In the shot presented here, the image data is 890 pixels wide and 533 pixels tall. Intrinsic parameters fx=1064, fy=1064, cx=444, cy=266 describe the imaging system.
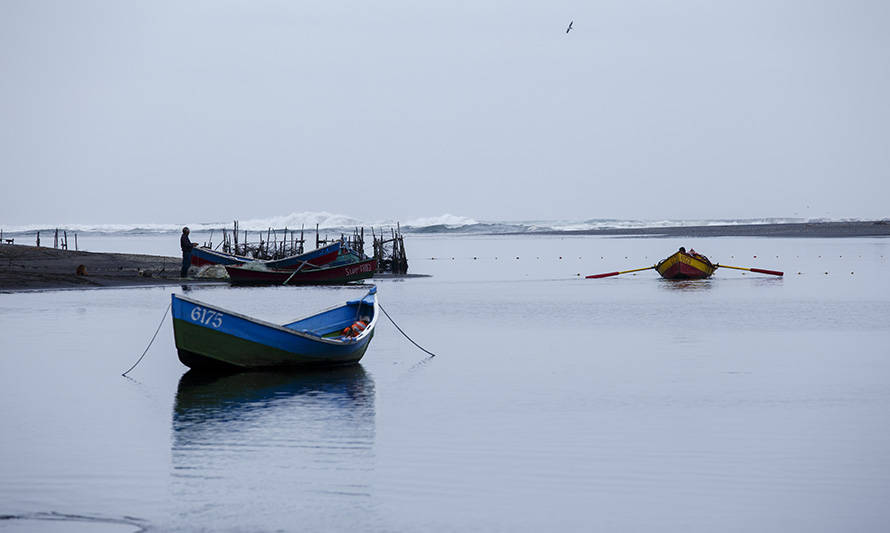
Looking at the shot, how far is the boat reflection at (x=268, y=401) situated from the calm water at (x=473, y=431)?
0.06 metres

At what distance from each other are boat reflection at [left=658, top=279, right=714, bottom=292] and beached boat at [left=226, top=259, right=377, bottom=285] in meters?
11.4

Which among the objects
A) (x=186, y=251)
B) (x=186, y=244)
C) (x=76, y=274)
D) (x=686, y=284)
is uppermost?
(x=186, y=244)

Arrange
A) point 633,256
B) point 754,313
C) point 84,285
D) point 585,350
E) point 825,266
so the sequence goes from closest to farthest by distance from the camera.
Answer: point 585,350, point 754,313, point 84,285, point 825,266, point 633,256

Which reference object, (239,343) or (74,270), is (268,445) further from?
(74,270)

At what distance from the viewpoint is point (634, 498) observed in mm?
9203

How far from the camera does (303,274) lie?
133 feet

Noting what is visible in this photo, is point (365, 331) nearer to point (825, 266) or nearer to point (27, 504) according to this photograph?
point (27, 504)

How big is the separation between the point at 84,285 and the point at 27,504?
29.1 m

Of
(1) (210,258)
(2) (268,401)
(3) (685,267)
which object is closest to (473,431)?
(2) (268,401)

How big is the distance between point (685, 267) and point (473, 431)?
104 ft

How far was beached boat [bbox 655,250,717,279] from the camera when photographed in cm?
4259

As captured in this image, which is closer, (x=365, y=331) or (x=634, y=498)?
(x=634, y=498)

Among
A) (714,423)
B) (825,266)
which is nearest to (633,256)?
(825,266)

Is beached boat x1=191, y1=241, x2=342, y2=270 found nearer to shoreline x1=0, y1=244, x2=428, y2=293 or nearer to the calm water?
shoreline x1=0, y1=244, x2=428, y2=293
